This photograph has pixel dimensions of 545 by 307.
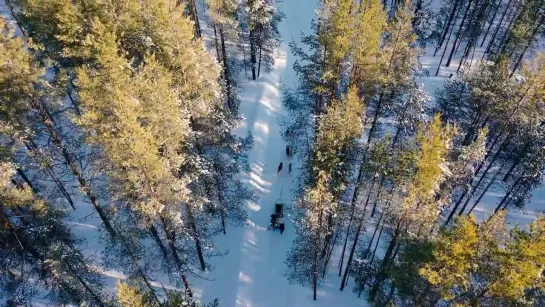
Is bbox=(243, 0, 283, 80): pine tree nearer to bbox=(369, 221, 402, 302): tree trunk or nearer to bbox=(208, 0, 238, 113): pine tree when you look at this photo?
bbox=(208, 0, 238, 113): pine tree

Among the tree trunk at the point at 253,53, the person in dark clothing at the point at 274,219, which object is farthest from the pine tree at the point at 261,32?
the person in dark clothing at the point at 274,219

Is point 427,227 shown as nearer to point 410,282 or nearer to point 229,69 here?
point 410,282

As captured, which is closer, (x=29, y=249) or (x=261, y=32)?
(x=29, y=249)

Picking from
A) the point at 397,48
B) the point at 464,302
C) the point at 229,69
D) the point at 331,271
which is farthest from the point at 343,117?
the point at 229,69

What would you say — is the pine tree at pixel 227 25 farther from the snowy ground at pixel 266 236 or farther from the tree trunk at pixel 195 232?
the tree trunk at pixel 195 232

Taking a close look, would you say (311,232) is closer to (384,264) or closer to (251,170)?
(384,264)

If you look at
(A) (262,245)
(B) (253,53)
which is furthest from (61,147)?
(B) (253,53)

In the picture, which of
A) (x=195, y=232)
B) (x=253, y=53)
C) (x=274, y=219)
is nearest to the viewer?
(x=195, y=232)

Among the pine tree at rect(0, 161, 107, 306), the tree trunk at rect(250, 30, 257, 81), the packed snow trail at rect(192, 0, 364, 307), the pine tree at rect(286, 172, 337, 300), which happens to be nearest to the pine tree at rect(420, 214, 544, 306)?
the pine tree at rect(286, 172, 337, 300)
